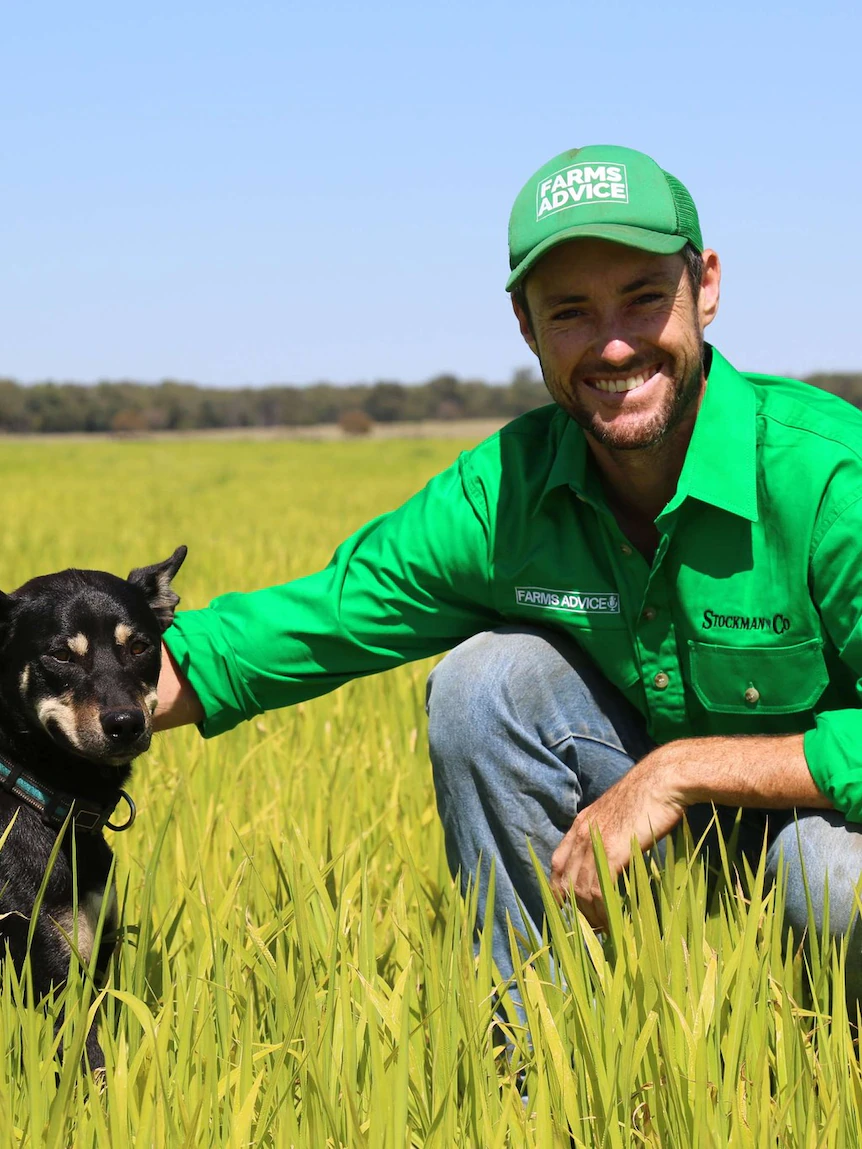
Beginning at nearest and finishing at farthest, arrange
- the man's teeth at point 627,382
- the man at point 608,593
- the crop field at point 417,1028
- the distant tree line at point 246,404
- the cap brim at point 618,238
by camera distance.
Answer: the crop field at point 417,1028 → the man at point 608,593 → the cap brim at point 618,238 → the man's teeth at point 627,382 → the distant tree line at point 246,404

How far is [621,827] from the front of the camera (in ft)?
8.23

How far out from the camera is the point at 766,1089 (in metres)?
1.92

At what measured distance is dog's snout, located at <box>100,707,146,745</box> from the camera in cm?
248

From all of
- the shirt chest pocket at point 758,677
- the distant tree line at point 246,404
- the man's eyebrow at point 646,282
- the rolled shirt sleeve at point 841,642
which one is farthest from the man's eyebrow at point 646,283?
the distant tree line at point 246,404

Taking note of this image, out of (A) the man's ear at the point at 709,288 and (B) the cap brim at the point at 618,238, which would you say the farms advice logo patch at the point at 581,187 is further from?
(A) the man's ear at the point at 709,288

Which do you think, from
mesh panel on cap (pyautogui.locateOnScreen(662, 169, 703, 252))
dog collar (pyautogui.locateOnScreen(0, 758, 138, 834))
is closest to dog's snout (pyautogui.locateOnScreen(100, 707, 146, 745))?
dog collar (pyautogui.locateOnScreen(0, 758, 138, 834))

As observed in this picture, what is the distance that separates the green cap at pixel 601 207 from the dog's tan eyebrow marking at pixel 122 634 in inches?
45.8

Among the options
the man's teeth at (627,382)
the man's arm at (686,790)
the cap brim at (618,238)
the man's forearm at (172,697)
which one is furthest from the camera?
the man's forearm at (172,697)

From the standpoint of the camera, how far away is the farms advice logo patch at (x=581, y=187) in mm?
2764

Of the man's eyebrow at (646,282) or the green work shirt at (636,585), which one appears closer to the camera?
the green work shirt at (636,585)

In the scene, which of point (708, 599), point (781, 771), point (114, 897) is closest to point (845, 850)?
point (781, 771)

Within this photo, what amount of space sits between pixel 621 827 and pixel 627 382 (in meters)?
0.99

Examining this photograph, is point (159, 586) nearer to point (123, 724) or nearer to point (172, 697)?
point (172, 697)

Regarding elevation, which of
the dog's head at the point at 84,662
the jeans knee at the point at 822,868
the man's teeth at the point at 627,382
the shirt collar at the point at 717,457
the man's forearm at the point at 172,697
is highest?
the man's teeth at the point at 627,382
